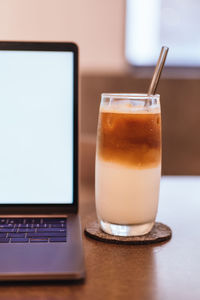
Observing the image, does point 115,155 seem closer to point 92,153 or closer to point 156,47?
point 92,153

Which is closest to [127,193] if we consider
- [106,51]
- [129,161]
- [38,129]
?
[129,161]

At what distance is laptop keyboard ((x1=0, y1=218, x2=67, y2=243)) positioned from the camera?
1.50ft

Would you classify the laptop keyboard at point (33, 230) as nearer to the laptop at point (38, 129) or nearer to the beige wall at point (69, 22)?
the laptop at point (38, 129)

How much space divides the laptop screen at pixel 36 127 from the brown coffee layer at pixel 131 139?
0.10 meters

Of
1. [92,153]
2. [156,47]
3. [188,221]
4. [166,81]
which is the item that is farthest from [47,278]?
[156,47]

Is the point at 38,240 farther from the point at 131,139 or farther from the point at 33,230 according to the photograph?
the point at 131,139

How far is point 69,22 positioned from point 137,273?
175 centimetres

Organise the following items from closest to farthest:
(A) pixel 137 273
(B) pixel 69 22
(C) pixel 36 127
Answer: (A) pixel 137 273
(C) pixel 36 127
(B) pixel 69 22

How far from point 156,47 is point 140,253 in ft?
5.81

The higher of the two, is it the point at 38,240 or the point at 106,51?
the point at 106,51

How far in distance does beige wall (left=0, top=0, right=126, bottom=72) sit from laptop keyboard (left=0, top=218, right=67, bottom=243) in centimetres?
152

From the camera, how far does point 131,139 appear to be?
0.47 m

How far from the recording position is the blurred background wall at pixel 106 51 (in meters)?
1.62

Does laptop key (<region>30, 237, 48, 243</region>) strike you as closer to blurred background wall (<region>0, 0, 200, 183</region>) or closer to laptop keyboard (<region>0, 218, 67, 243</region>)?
laptop keyboard (<region>0, 218, 67, 243</region>)
